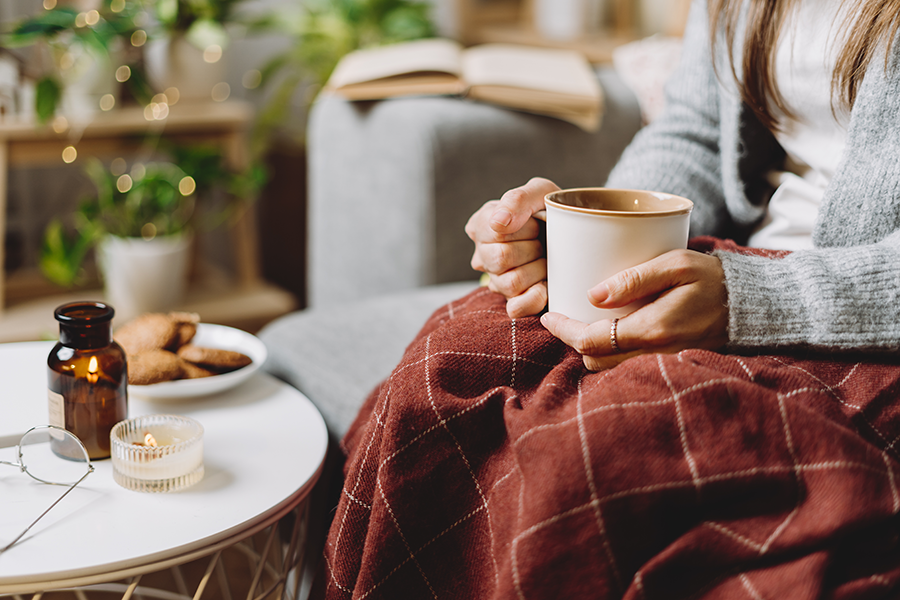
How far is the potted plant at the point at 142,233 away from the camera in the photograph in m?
1.68

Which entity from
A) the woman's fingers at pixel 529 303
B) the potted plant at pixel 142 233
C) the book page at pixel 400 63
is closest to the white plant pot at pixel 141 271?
the potted plant at pixel 142 233

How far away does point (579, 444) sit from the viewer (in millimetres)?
473

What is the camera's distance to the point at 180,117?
1779 millimetres

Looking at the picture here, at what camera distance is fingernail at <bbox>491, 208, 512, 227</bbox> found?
616mm

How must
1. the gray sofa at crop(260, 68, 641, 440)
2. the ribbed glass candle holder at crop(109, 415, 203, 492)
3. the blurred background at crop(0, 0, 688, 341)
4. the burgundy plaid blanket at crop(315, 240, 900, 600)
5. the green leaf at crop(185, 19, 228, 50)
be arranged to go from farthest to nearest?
the green leaf at crop(185, 19, 228, 50) → the blurred background at crop(0, 0, 688, 341) → the gray sofa at crop(260, 68, 641, 440) → the ribbed glass candle holder at crop(109, 415, 203, 492) → the burgundy plaid blanket at crop(315, 240, 900, 600)

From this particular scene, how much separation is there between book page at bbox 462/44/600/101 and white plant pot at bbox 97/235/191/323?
78 cm

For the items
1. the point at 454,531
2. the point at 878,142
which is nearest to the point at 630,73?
the point at 878,142

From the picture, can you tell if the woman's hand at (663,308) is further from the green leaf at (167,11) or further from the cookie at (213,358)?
the green leaf at (167,11)

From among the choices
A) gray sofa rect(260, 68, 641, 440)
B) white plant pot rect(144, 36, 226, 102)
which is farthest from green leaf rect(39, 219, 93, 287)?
gray sofa rect(260, 68, 641, 440)

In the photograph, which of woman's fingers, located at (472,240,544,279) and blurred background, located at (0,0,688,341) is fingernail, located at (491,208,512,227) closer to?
woman's fingers, located at (472,240,544,279)

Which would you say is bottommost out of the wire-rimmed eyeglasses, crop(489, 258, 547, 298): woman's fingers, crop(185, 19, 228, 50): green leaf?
the wire-rimmed eyeglasses

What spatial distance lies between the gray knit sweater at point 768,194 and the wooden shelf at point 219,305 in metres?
1.22

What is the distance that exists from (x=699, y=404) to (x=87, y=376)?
49 centimetres

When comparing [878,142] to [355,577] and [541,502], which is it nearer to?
[541,502]
